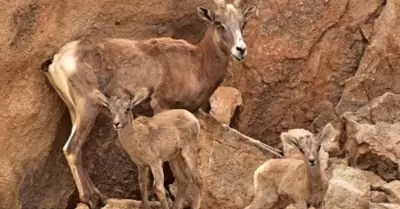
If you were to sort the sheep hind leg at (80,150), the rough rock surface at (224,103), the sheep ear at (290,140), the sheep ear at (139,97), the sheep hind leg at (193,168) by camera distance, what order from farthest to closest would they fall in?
1. the rough rock surface at (224,103)
2. the sheep hind leg at (80,150)
3. the sheep hind leg at (193,168)
4. the sheep ear at (139,97)
5. the sheep ear at (290,140)

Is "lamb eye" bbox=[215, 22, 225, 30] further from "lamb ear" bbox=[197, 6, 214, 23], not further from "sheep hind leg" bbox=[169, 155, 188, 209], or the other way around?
"sheep hind leg" bbox=[169, 155, 188, 209]

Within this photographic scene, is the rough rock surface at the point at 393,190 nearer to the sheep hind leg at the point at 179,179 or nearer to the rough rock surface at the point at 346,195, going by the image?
the rough rock surface at the point at 346,195

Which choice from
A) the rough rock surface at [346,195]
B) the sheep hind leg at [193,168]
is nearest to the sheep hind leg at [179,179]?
the sheep hind leg at [193,168]

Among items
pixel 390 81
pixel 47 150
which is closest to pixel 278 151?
pixel 390 81

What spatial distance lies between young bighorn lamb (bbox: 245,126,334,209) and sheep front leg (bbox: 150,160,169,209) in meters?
0.75

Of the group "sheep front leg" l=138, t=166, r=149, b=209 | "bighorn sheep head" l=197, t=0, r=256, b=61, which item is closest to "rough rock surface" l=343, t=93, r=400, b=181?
"bighorn sheep head" l=197, t=0, r=256, b=61

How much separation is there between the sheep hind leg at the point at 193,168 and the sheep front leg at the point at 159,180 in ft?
1.02

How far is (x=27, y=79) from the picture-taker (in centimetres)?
1038

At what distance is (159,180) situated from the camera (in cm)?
930

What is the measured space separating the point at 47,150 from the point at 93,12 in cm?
142

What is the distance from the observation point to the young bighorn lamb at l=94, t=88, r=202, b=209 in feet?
30.4

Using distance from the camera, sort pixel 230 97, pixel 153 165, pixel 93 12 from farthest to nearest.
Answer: pixel 230 97
pixel 93 12
pixel 153 165

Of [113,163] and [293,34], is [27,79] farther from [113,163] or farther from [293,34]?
[293,34]

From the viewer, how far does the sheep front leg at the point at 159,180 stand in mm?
9312
